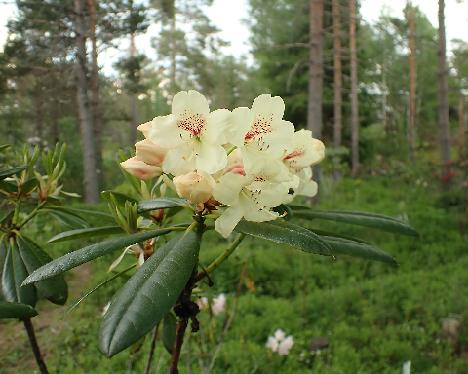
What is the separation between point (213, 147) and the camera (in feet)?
2.42

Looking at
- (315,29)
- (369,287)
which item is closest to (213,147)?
(369,287)

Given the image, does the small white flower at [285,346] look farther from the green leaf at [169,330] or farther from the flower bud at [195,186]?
the flower bud at [195,186]

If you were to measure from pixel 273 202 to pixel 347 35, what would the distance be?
1282cm

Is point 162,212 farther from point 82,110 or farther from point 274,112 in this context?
point 82,110

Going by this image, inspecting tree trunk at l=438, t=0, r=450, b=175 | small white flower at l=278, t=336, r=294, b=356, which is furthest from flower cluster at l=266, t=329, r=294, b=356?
tree trunk at l=438, t=0, r=450, b=175

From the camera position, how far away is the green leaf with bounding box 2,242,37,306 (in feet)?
3.14

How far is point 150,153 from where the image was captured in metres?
0.78

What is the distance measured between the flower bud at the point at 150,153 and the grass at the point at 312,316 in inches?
50.1

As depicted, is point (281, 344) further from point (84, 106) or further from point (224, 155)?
point (84, 106)

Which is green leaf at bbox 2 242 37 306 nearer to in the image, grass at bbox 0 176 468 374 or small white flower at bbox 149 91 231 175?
small white flower at bbox 149 91 231 175

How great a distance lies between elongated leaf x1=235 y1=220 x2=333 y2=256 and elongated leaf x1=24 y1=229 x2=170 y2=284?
160 millimetres

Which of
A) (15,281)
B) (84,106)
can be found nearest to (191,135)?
(15,281)

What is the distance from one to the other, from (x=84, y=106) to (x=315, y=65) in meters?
3.94

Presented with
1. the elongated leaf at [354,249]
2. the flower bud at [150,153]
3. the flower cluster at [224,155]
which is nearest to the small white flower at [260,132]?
the flower cluster at [224,155]
